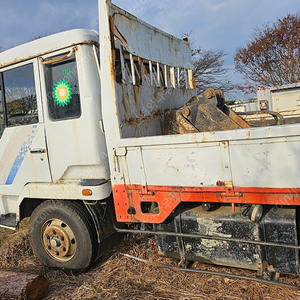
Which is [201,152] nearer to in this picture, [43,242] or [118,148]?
[118,148]

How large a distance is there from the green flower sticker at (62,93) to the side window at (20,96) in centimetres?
31

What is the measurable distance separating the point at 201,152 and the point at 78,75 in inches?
60.8

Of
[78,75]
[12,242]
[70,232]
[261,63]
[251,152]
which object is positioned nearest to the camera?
[251,152]

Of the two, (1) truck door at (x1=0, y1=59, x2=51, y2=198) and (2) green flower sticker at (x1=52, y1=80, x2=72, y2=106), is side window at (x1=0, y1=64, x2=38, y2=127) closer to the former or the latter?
(1) truck door at (x1=0, y1=59, x2=51, y2=198)

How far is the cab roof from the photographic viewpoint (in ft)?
10.7

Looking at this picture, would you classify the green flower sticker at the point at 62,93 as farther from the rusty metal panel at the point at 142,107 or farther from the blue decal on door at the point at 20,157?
the rusty metal panel at the point at 142,107

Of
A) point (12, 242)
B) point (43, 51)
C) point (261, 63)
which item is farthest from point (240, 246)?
point (261, 63)

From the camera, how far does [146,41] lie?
3.69 m

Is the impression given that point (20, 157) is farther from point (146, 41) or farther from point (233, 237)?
point (233, 237)

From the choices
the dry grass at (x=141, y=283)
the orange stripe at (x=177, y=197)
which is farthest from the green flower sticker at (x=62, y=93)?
the dry grass at (x=141, y=283)

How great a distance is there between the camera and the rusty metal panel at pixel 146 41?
127 inches

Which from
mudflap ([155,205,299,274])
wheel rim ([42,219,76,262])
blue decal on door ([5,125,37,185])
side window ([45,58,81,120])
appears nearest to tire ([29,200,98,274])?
wheel rim ([42,219,76,262])

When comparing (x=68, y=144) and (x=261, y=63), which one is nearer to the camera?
(x=68, y=144)

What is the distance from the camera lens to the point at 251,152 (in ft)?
8.14
